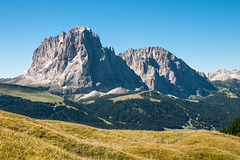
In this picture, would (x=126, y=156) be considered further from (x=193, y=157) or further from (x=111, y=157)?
(x=193, y=157)

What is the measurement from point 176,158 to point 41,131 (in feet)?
85.1

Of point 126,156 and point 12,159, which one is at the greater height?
point 12,159

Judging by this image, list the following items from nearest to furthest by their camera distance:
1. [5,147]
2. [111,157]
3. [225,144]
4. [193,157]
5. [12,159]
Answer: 1. [12,159]
2. [5,147]
3. [111,157]
4. [193,157]
5. [225,144]

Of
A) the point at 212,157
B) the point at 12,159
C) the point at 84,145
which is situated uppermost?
the point at 12,159

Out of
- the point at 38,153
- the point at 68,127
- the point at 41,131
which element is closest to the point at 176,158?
the point at 41,131

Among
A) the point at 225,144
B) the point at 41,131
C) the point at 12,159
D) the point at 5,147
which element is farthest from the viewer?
the point at 225,144

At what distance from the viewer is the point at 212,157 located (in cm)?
3672

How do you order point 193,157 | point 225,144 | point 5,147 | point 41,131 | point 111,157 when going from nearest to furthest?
1. point 5,147
2. point 111,157
3. point 41,131
4. point 193,157
5. point 225,144

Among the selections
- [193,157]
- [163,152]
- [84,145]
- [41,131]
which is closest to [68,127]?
[41,131]

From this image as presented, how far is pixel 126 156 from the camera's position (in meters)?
27.9

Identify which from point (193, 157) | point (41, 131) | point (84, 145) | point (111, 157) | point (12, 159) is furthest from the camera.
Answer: point (193, 157)

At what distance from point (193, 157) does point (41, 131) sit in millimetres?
30069

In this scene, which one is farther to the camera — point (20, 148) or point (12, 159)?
point (20, 148)

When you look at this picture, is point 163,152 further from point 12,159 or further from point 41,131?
point 12,159
